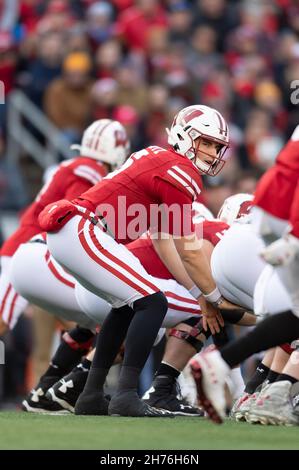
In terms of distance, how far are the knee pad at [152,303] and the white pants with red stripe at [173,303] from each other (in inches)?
28.6

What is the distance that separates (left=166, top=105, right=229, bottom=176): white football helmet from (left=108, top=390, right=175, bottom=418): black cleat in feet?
4.15

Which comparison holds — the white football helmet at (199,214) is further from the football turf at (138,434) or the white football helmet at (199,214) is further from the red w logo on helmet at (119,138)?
the football turf at (138,434)

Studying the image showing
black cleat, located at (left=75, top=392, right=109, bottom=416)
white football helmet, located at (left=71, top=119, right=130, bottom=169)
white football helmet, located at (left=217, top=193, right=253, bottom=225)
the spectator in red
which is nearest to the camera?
black cleat, located at (left=75, top=392, right=109, bottom=416)

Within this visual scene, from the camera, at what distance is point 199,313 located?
7371 millimetres

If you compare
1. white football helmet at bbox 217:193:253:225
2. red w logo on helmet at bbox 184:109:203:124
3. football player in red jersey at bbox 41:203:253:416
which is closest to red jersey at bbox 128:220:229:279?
football player in red jersey at bbox 41:203:253:416

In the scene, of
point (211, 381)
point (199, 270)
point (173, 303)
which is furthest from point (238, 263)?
point (211, 381)

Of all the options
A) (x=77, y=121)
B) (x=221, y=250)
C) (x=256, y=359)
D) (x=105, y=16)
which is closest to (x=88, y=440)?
(x=221, y=250)

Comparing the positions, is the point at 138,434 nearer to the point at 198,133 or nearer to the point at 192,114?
the point at 198,133

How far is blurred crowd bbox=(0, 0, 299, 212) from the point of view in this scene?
1314cm

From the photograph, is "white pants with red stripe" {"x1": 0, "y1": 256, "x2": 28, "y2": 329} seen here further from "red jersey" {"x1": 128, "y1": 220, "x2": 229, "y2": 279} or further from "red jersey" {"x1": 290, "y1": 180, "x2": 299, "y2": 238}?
"red jersey" {"x1": 290, "y1": 180, "x2": 299, "y2": 238}

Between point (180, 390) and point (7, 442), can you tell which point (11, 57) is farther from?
point (7, 442)

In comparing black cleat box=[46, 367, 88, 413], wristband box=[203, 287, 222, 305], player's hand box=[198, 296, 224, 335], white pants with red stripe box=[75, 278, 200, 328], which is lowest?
black cleat box=[46, 367, 88, 413]

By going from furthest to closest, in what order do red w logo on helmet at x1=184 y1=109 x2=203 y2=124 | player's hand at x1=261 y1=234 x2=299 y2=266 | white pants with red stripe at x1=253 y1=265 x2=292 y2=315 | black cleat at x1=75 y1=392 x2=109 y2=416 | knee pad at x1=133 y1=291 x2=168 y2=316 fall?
red w logo on helmet at x1=184 y1=109 x2=203 y2=124 → black cleat at x1=75 y1=392 x2=109 y2=416 → knee pad at x1=133 y1=291 x2=168 y2=316 → white pants with red stripe at x1=253 y1=265 x2=292 y2=315 → player's hand at x1=261 y1=234 x2=299 y2=266
